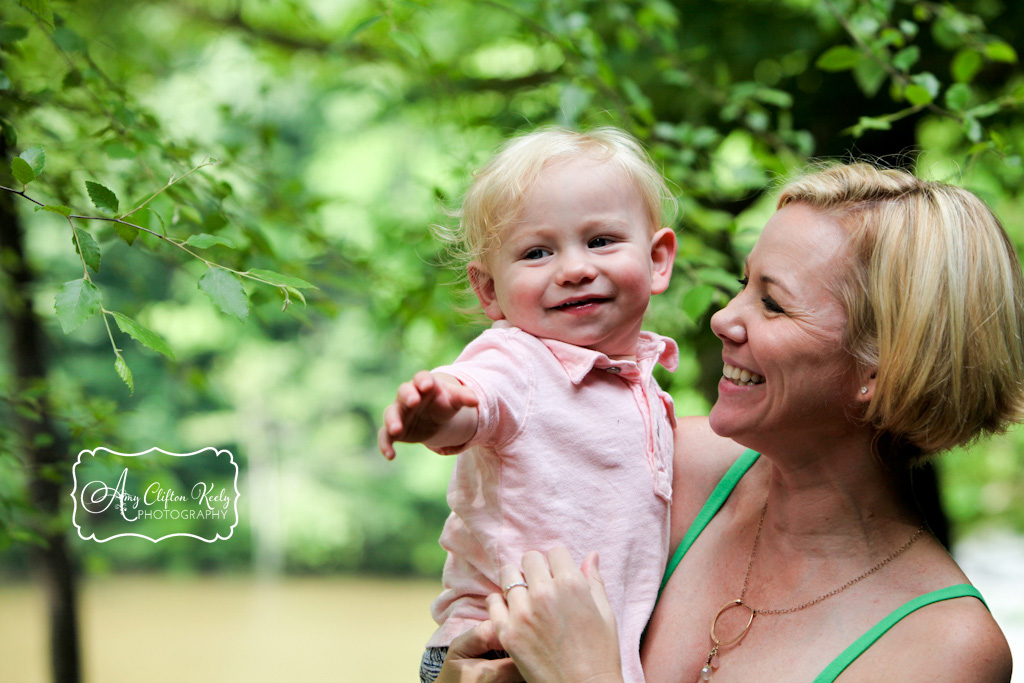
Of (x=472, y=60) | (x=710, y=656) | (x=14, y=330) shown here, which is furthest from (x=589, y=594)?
(x=472, y=60)

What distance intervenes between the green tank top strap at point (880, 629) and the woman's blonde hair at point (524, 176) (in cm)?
78

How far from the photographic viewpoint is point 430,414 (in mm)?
1135

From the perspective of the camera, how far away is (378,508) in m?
11.3

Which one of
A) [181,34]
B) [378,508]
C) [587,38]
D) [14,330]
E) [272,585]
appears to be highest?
[181,34]

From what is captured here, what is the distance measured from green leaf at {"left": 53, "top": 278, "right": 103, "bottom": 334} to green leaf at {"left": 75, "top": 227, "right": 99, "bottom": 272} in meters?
0.03

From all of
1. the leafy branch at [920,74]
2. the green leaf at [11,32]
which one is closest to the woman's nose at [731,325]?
the leafy branch at [920,74]

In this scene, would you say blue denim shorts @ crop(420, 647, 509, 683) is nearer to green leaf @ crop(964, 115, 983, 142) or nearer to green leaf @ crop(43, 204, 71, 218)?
green leaf @ crop(43, 204, 71, 218)

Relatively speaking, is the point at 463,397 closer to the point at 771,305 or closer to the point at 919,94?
the point at 771,305

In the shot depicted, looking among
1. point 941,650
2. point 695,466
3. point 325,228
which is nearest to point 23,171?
point 695,466

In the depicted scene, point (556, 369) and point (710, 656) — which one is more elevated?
point (556, 369)

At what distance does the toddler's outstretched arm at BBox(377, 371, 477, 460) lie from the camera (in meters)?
1.08

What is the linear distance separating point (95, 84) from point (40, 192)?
27 cm

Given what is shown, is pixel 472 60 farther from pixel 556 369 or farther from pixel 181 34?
pixel 556 369

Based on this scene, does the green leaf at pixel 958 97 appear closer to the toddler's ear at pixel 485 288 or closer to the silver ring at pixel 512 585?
the toddler's ear at pixel 485 288
